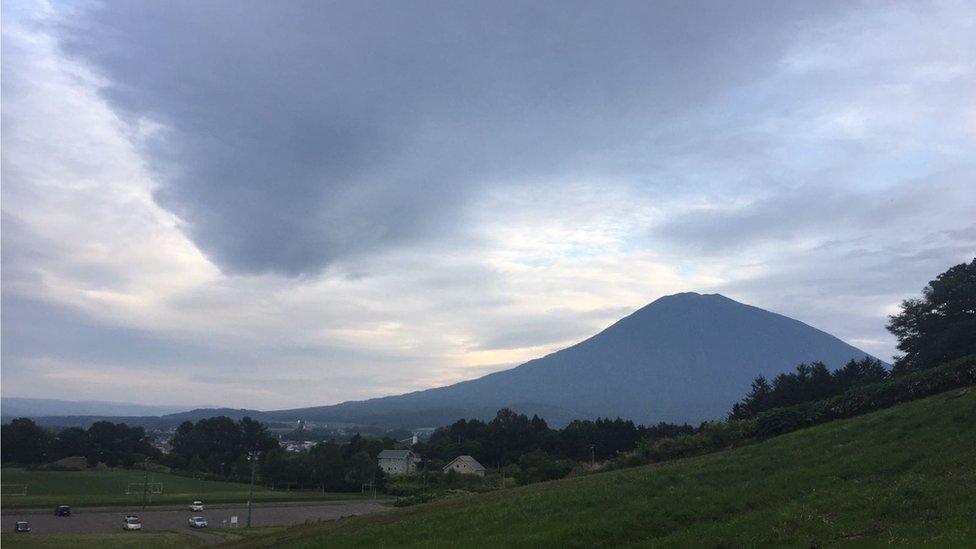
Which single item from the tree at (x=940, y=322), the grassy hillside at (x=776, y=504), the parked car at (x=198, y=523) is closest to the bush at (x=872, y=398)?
the grassy hillside at (x=776, y=504)

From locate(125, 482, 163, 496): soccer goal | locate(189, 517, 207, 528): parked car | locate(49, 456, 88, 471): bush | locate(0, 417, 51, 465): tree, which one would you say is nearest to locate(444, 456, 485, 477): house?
locate(125, 482, 163, 496): soccer goal

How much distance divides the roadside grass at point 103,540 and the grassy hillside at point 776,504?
51.6ft

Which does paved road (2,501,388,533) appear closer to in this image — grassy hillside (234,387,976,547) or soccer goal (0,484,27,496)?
soccer goal (0,484,27,496)

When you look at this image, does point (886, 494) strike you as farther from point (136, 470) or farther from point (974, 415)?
point (136, 470)

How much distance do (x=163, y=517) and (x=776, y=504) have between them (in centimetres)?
5584

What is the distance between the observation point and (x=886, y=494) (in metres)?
15.2

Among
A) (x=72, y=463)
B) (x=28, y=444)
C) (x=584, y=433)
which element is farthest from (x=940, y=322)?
(x=72, y=463)

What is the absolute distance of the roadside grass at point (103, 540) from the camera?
33.4m

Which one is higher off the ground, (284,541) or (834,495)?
(834,495)

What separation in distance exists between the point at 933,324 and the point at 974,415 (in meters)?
40.9

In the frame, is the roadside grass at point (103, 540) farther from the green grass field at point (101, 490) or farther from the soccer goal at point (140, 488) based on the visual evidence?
the soccer goal at point (140, 488)

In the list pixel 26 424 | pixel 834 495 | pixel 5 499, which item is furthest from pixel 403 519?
pixel 26 424

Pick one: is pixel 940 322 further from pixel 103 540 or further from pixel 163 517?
pixel 163 517

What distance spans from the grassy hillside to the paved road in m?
27.8
